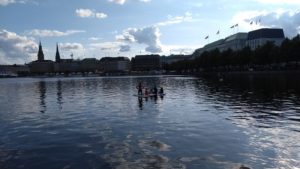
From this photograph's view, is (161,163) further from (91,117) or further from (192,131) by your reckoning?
(91,117)

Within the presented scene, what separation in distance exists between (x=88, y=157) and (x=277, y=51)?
153112mm

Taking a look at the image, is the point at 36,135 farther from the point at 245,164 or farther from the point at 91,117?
the point at 245,164

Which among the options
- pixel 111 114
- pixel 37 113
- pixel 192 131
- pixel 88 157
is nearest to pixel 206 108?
pixel 111 114

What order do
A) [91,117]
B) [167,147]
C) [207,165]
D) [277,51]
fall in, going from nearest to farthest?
[207,165] < [167,147] < [91,117] < [277,51]

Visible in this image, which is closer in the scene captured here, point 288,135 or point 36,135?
point 288,135

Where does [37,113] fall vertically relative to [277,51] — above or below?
below

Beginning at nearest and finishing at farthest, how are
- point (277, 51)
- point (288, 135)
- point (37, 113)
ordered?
point (288, 135) < point (37, 113) < point (277, 51)

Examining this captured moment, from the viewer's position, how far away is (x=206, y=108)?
45281 mm

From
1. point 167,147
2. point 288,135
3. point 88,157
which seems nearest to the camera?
point 88,157

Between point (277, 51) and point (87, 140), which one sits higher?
point (277, 51)

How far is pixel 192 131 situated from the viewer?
2975cm

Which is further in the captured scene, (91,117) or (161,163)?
(91,117)

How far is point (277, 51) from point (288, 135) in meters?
144

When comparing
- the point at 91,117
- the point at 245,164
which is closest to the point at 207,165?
the point at 245,164
